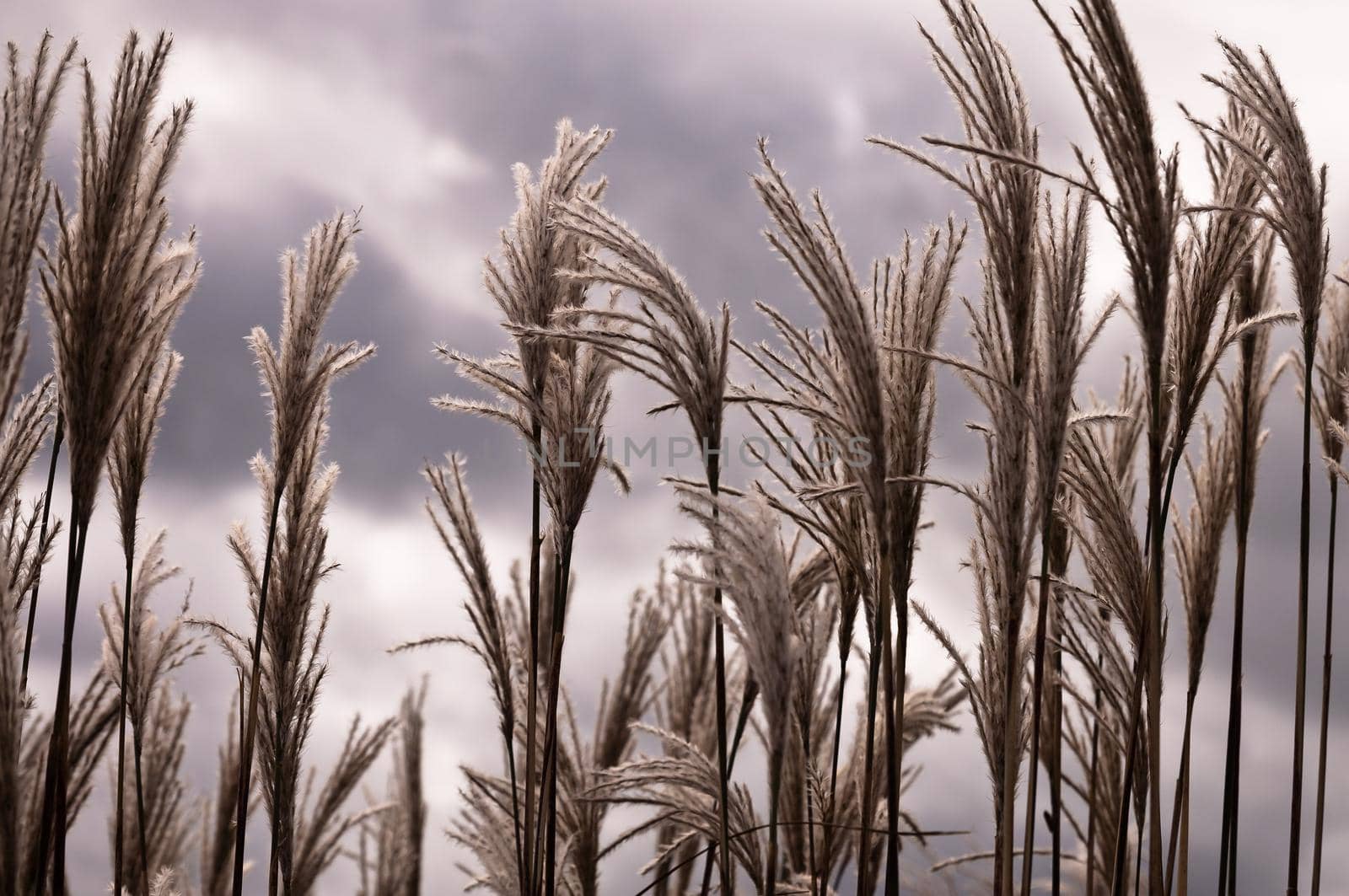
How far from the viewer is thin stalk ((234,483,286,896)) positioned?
2.31 metres

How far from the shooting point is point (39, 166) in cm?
173

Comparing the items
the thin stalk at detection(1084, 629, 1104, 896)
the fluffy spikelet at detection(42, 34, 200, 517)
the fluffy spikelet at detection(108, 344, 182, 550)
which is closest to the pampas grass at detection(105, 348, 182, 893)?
the fluffy spikelet at detection(108, 344, 182, 550)

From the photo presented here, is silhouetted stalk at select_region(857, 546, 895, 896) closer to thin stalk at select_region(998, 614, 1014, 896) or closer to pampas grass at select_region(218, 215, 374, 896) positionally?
thin stalk at select_region(998, 614, 1014, 896)

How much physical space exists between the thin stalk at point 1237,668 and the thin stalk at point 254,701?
2.47 metres

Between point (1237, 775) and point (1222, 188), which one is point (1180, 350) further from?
point (1237, 775)

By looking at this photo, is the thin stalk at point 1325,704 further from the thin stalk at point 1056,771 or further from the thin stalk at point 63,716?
the thin stalk at point 63,716

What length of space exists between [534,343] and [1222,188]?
175 cm

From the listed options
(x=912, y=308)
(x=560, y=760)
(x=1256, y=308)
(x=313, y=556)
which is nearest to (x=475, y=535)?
(x=313, y=556)

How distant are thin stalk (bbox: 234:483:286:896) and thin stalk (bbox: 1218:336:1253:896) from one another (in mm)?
2473

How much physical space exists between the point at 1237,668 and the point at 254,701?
2.56 meters

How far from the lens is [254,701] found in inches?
94.4

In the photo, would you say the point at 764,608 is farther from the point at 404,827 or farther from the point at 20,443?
the point at 404,827

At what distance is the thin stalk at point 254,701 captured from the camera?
91.0 inches

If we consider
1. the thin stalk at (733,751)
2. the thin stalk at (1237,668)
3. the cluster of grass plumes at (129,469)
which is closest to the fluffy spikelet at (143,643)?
the cluster of grass plumes at (129,469)
